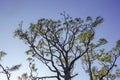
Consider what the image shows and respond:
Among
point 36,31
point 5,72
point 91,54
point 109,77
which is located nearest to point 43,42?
point 36,31

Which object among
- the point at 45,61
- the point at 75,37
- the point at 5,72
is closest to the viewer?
the point at 45,61

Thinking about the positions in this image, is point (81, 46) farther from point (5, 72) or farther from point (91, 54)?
point (5, 72)

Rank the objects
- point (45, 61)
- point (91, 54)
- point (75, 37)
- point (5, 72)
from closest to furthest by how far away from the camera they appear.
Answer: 1. point (45, 61)
2. point (75, 37)
3. point (91, 54)
4. point (5, 72)

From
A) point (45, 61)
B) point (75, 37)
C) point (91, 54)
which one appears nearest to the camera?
point (45, 61)

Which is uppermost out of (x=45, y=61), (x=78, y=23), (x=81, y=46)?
(x=78, y=23)

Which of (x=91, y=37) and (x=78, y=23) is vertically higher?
(x=78, y=23)

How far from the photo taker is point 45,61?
68.5 ft

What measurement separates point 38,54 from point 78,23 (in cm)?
485

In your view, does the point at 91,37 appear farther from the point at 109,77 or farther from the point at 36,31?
the point at 109,77

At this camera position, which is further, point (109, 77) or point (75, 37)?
point (109, 77)

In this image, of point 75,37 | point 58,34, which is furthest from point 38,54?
point 75,37

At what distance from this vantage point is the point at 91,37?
854 inches

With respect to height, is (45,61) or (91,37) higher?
(91,37)

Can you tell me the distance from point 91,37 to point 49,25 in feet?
13.7
